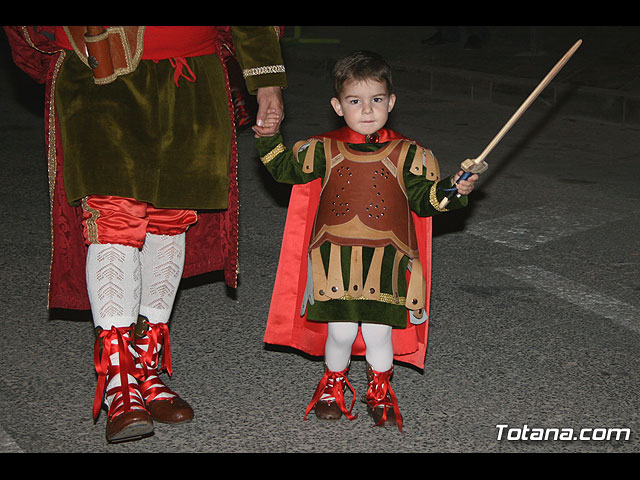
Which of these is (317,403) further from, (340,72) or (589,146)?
(589,146)

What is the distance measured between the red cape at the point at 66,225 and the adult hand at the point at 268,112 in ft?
0.49

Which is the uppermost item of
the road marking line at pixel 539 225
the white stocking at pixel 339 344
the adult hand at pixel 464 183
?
the adult hand at pixel 464 183

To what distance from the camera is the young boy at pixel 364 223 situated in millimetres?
3318

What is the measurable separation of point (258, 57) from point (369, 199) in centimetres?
64

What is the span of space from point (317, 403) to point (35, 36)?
1.62m

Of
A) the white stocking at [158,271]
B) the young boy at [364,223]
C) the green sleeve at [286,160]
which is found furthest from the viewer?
the white stocking at [158,271]

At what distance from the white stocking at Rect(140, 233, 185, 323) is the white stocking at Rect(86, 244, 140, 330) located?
0.64 feet

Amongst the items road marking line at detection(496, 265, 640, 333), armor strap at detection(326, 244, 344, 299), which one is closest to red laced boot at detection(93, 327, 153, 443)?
armor strap at detection(326, 244, 344, 299)

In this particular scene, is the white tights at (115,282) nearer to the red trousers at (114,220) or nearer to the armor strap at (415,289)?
the red trousers at (114,220)

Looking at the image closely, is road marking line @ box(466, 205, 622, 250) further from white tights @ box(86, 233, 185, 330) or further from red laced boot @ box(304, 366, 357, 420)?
white tights @ box(86, 233, 185, 330)

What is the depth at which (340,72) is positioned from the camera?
10.9ft

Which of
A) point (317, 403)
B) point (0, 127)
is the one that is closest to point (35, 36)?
point (317, 403)

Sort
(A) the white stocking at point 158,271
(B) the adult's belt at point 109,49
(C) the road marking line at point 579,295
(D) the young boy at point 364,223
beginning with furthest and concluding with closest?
(C) the road marking line at point 579,295, (A) the white stocking at point 158,271, (D) the young boy at point 364,223, (B) the adult's belt at point 109,49

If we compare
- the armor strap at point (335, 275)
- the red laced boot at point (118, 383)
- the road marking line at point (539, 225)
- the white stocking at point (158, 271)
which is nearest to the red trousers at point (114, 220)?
the white stocking at point (158, 271)
